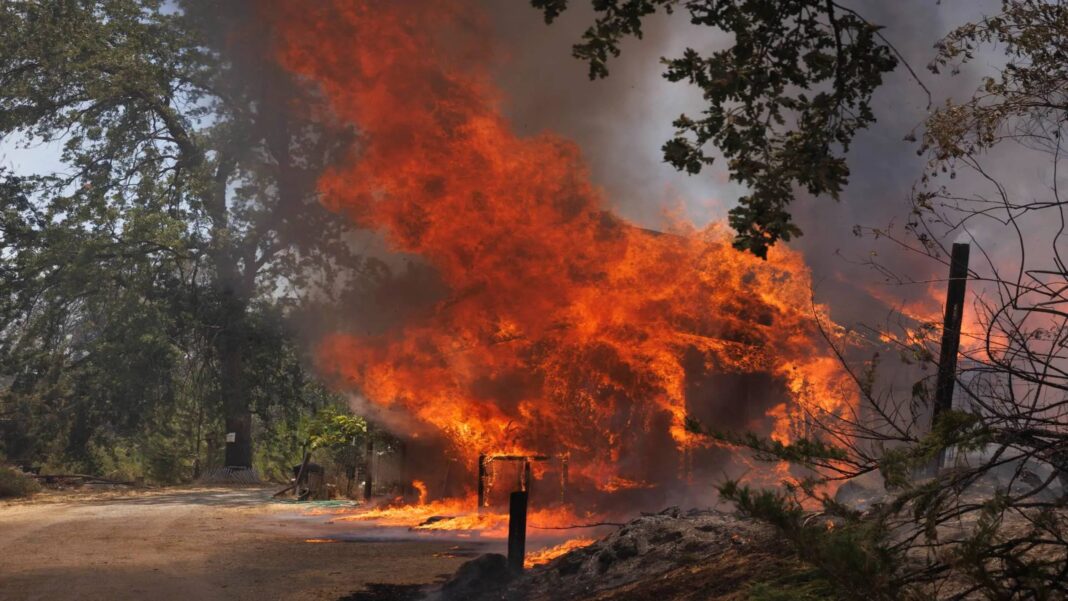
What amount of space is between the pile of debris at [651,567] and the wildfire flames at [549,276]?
6.52m

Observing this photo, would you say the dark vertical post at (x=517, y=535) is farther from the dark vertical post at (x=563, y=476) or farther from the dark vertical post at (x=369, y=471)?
the dark vertical post at (x=369, y=471)

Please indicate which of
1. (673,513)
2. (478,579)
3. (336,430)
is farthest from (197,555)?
(336,430)

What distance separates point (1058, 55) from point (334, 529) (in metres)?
14.1

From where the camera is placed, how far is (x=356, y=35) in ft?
60.5

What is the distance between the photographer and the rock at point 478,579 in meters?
10.8

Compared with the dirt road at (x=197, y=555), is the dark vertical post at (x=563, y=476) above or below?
above

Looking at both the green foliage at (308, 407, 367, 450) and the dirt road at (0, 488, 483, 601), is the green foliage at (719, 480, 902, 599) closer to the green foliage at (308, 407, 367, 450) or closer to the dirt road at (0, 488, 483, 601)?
the dirt road at (0, 488, 483, 601)

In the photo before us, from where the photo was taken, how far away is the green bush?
2475 cm

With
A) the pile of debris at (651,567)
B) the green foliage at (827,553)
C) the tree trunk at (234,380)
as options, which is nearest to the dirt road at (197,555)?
the pile of debris at (651,567)

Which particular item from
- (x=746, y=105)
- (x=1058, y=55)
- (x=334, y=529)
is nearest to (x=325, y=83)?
(x=334, y=529)

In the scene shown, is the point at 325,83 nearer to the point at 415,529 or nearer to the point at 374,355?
the point at 374,355

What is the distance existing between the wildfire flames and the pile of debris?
6520 millimetres

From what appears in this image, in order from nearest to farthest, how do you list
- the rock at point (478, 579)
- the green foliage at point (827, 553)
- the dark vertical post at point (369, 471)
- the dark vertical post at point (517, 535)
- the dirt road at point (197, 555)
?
the green foliage at point (827, 553)
the rock at point (478, 579)
the dirt road at point (197, 555)
the dark vertical post at point (517, 535)
the dark vertical post at point (369, 471)

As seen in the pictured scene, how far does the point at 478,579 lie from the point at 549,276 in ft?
25.3
